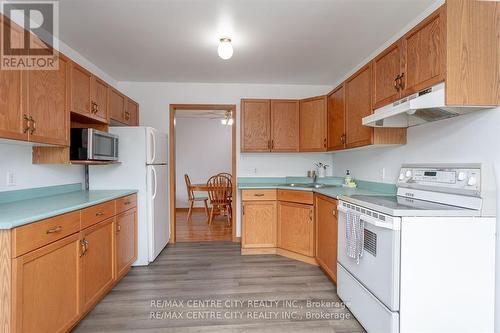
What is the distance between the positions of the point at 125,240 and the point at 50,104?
1.45 meters

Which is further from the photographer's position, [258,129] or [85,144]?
[258,129]

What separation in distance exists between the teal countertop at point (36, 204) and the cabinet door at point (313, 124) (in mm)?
2299

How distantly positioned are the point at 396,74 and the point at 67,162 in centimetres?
273

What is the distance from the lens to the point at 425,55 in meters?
1.71

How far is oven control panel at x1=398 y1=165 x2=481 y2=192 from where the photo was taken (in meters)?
1.59

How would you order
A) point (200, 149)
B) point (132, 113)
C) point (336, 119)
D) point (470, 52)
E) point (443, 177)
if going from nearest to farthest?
point (470, 52) < point (443, 177) < point (336, 119) < point (132, 113) < point (200, 149)

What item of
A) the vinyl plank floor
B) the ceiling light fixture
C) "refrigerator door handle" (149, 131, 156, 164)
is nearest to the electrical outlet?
the vinyl plank floor

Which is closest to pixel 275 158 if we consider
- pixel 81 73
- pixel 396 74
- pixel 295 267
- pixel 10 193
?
pixel 295 267

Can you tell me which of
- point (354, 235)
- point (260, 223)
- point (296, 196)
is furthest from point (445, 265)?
point (260, 223)

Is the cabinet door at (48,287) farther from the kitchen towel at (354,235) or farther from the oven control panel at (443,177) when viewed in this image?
the oven control panel at (443,177)

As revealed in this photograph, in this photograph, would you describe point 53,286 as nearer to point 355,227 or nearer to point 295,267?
point 355,227

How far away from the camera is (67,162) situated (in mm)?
2262

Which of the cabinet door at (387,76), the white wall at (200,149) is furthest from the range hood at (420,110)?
the white wall at (200,149)

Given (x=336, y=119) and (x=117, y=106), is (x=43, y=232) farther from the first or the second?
(x=336, y=119)
